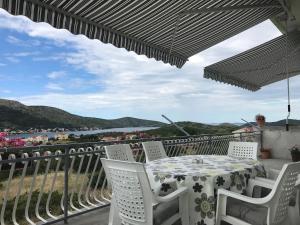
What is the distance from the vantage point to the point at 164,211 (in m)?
3.01

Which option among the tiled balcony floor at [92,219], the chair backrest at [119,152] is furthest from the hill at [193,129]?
the tiled balcony floor at [92,219]

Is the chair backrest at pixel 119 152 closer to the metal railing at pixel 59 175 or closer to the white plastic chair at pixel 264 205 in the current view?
the metal railing at pixel 59 175

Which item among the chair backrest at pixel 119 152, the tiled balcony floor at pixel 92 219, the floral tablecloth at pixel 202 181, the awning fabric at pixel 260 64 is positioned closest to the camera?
the floral tablecloth at pixel 202 181

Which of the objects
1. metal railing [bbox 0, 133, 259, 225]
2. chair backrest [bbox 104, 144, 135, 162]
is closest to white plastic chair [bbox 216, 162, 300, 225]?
chair backrest [bbox 104, 144, 135, 162]

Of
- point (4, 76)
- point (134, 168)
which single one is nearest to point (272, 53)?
point (134, 168)

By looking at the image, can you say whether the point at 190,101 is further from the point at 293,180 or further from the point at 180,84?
the point at 293,180

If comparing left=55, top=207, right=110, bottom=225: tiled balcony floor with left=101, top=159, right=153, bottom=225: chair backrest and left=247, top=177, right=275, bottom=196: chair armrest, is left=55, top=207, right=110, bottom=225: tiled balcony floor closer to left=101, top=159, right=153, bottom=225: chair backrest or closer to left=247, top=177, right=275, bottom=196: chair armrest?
left=101, top=159, right=153, bottom=225: chair backrest

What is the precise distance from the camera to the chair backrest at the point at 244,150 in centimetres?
496

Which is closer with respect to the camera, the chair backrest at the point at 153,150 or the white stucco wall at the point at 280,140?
the chair backrest at the point at 153,150

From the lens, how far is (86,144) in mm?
4602

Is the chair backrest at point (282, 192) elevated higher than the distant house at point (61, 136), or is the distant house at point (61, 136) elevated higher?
the distant house at point (61, 136)

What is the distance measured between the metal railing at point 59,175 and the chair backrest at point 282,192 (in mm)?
2451

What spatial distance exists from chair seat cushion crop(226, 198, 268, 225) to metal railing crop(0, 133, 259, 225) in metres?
2.11

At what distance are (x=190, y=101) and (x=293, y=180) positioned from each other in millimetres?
10006
